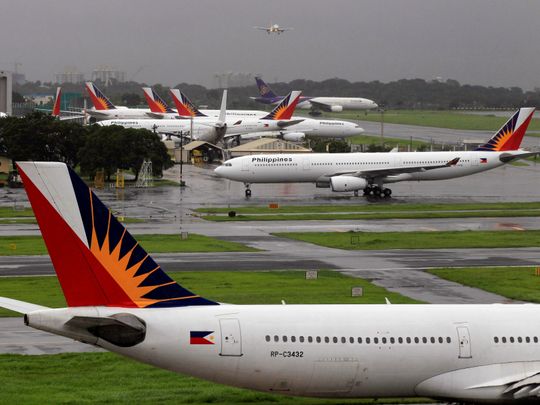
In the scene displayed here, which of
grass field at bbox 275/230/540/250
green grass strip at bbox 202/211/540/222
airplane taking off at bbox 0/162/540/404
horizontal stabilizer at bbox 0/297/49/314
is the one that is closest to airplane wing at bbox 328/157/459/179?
green grass strip at bbox 202/211/540/222

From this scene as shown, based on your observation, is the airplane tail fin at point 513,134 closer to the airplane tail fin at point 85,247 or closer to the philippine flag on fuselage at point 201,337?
the philippine flag on fuselage at point 201,337

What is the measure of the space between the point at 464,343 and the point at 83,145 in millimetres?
107240

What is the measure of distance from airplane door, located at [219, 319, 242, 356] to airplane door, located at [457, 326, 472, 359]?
671 cm

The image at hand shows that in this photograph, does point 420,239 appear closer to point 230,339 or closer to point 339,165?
point 339,165

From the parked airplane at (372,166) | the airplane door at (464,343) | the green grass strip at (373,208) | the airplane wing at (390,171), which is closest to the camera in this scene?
the airplane door at (464,343)

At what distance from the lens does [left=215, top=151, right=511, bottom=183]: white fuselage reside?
4451 inches

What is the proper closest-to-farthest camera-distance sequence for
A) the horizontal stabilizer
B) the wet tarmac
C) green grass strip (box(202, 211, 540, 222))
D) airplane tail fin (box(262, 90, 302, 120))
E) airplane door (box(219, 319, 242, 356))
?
1. the horizontal stabilizer
2. airplane door (box(219, 319, 242, 356))
3. the wet tarmac
4. green grass strip (box(202, 211, 540, 222))
5. airplane tail fin (box(262, 90, 302, 120))

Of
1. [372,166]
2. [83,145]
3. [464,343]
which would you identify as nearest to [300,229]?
[372,166]

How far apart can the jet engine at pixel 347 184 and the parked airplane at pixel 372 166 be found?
40.5 inches

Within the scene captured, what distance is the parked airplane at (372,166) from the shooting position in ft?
369

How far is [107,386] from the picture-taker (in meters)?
33.9

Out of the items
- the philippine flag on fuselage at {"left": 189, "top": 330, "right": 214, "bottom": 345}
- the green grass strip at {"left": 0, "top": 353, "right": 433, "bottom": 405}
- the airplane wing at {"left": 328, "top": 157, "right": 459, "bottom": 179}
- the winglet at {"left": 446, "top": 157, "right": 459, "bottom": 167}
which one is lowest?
the green grass strip at {"left": 0, "top": 353, "right": 433, "bottom": 405}

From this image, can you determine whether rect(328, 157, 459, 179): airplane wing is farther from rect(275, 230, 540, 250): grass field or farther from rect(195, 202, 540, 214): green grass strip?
rect(275, 230, 540, 250): grass field

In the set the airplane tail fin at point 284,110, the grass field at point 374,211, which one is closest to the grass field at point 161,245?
the grass field at point 374,211
